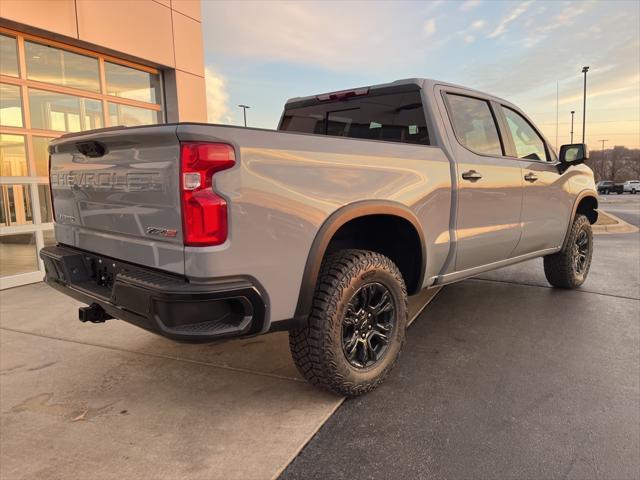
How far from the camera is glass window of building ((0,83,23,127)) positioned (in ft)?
19.1

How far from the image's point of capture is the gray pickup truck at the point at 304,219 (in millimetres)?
2059

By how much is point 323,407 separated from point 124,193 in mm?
1629

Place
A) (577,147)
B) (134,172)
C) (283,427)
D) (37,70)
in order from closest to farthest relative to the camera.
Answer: (134,172)
(283,427)
(577,147)
(37,70)

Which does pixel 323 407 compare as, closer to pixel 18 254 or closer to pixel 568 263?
pixel 568 263

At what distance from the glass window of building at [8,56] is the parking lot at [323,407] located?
3.42 metres

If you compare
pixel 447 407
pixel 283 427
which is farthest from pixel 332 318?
pixel 447 407

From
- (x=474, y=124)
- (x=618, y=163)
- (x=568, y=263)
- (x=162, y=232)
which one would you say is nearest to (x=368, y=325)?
(x=162, y=232)

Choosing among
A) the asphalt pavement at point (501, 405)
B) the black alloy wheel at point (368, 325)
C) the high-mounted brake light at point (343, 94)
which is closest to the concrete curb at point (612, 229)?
the asphalt pavement at point (501, 405)

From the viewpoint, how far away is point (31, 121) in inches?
241

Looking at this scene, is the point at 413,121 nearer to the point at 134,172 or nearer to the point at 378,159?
the point at 378,159

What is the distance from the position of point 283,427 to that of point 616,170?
10191cm

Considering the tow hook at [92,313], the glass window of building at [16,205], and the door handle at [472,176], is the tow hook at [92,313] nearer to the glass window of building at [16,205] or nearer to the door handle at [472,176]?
the door handle at [472,176]

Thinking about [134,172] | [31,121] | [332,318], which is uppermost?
[31,121]

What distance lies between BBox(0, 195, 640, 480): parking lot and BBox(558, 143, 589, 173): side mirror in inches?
59.7
